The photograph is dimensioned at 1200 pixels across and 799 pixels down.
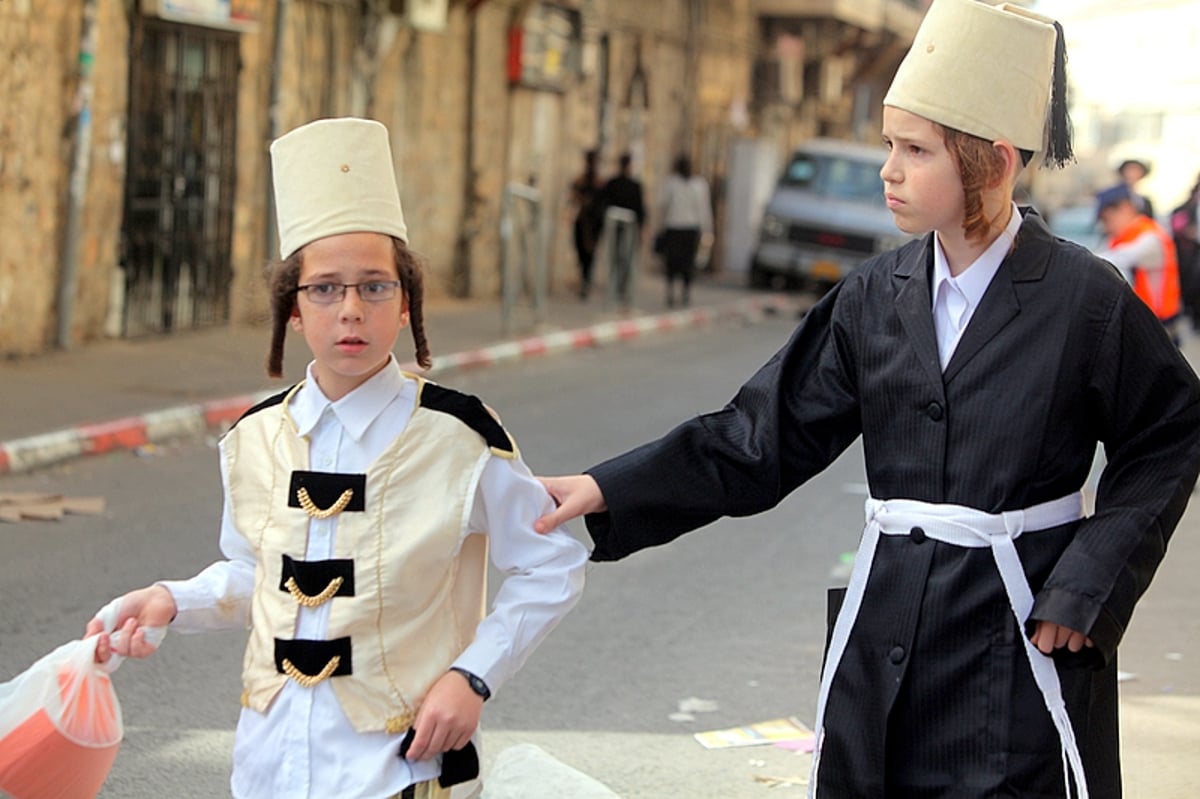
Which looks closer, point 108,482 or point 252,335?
point 108,482

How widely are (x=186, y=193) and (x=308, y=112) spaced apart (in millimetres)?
2307

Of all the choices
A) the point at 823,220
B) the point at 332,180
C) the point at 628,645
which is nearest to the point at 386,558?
the point at 332,180

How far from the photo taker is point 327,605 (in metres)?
2.75

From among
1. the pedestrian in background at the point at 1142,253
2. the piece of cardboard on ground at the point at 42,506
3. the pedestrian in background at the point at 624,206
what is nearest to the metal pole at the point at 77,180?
the piece of cardboard on ground at the point at 42,506

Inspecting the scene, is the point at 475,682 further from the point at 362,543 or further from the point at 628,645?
the point at 628,645

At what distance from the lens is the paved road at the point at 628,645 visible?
5.18 meters

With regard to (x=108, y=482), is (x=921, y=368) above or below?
above

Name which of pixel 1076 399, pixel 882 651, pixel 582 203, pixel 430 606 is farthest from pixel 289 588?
pixel 582 203

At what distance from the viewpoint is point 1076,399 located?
2.86 meters

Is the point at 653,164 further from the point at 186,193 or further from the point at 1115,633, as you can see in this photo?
the point at 1115,633

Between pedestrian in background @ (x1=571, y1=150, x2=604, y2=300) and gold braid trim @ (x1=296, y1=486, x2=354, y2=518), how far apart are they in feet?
63.8

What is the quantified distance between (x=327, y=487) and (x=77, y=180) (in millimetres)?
10855

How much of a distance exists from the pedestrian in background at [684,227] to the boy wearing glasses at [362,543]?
19399 millimetres

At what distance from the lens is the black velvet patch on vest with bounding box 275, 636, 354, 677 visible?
8.96 ft
